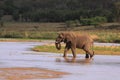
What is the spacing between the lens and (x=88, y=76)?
19.1 meters

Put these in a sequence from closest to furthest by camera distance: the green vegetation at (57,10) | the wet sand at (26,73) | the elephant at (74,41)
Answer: the wet sand at (26,73) → the elephant at (74,41) → the green vegetation at (57,10)

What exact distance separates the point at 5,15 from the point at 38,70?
135631 millimetres

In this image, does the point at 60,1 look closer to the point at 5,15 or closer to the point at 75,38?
the point at 5,15

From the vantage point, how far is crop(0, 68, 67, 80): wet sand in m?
18.5

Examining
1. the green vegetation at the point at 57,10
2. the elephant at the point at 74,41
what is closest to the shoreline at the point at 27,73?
the elephant at the point at 74,41

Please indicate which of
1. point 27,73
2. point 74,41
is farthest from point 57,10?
point 27,73

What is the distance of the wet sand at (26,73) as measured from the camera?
1853cm

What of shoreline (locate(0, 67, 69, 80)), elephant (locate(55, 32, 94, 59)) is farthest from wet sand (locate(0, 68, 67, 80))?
elephant (locate(55, 32, 94, 59))

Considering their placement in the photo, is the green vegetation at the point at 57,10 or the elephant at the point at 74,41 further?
the green vegetation at the point at 57,10

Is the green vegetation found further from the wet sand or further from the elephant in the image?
the wet sand

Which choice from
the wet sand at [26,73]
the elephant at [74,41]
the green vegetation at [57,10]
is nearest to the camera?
the wet sand at [26,73]

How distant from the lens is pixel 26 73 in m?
20.0

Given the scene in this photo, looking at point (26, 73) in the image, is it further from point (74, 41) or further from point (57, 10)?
point (57, 10)

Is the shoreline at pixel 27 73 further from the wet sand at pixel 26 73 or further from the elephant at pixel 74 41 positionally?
the elephant at pixel 74 41
